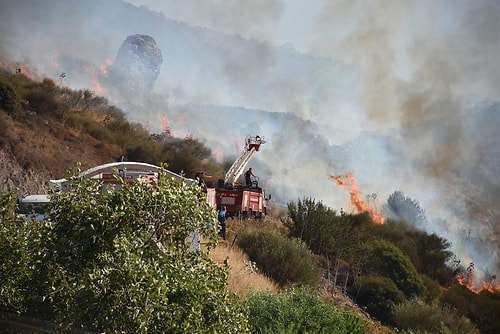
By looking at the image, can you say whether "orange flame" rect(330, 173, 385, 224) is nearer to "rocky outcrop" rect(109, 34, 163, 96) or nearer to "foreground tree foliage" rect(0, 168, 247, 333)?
"rocky outcrop" rect(109, 34, 163, 96)

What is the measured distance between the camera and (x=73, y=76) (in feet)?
225

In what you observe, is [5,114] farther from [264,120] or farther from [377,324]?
[264,120]

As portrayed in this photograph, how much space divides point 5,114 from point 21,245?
27.6 m

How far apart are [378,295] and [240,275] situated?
10305 mm

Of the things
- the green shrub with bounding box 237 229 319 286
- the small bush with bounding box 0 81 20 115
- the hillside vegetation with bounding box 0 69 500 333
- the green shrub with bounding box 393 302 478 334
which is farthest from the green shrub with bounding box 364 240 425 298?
the small bush with bounding box 0 81 20 115

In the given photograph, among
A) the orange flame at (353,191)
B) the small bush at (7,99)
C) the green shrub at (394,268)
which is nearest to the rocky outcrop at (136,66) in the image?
the orange flame at (353,191)

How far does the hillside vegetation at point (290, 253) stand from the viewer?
1225 cm

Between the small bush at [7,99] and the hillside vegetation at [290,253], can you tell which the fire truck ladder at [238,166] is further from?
the small bush at [7,99]

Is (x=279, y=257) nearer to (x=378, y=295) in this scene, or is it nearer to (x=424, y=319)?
(x=424, y=319)

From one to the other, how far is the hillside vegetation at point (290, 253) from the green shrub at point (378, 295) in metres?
0.04

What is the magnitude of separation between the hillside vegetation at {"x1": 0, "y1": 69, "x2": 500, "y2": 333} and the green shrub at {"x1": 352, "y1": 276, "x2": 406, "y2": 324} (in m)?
0.04

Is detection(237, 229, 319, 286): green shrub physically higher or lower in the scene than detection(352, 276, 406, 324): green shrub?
higher

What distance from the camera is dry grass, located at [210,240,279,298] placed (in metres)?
15.0

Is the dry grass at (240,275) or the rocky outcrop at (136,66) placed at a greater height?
the rocky outcrop at (136,66)
